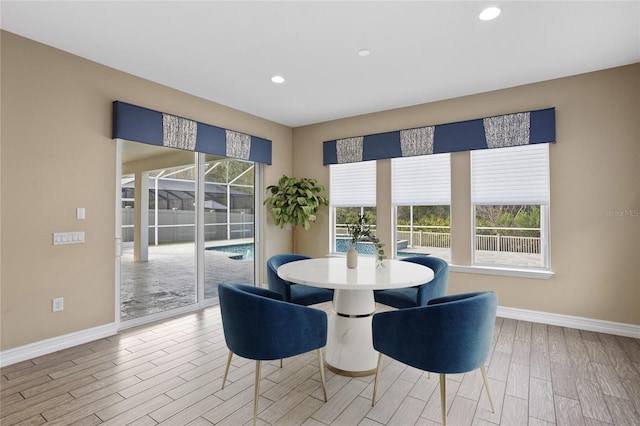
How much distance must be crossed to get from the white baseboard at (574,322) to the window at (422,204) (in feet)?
3.32

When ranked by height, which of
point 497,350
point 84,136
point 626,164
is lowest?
point 497,350

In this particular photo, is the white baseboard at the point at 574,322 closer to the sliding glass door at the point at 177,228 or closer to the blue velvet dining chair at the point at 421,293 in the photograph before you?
the blue velvet dining chair at the point at 421,293

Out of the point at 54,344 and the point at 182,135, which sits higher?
the point at 182,135

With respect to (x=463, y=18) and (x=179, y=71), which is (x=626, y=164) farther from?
(x=179, y=71)

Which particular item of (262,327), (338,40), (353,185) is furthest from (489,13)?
(353,185)

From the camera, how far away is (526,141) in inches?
153

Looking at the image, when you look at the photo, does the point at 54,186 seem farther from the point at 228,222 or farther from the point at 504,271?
the point at 504,271

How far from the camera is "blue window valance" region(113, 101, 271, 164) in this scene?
354 centimetres

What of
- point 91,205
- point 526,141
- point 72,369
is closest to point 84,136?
point 91,205

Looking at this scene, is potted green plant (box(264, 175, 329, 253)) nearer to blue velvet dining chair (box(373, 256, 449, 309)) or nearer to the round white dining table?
blue velvet dining chair (box(373, 256, 449, 309))

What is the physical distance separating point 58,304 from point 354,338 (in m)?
2.82

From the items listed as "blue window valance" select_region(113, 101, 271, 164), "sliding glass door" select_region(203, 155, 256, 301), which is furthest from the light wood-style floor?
"blue window valance" select_region(113, 101, 271, 164)

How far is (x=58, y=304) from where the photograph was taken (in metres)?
3.12

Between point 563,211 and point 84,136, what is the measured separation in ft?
17.3
